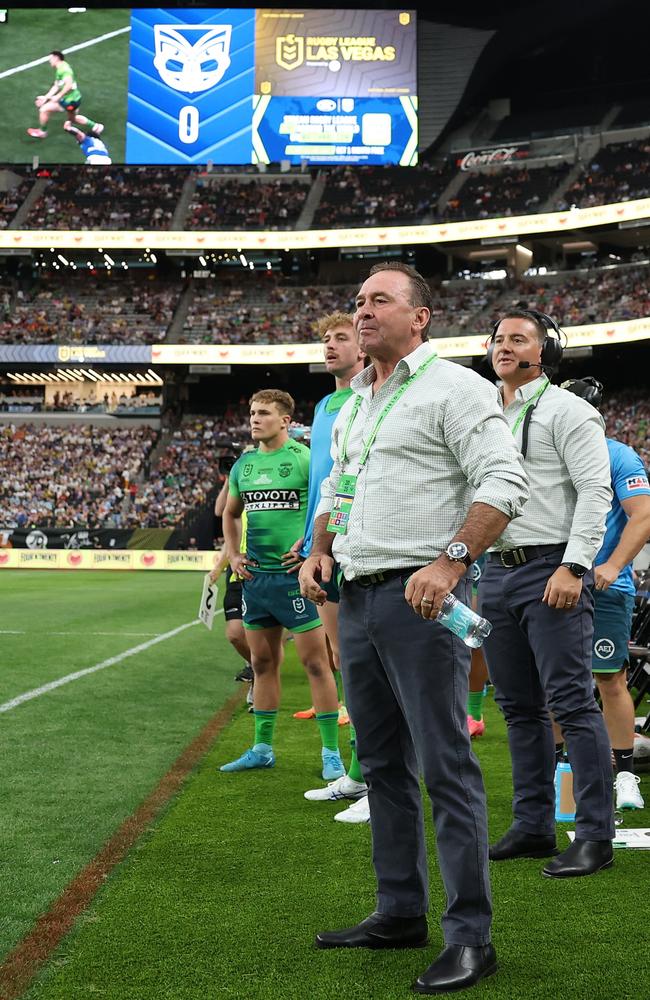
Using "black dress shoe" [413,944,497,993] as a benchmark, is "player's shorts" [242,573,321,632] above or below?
above

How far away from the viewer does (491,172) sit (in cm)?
5006

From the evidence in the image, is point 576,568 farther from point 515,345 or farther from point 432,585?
point 432,585

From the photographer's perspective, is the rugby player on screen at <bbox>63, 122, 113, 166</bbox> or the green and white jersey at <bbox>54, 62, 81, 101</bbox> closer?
the rugby player on screen at <bbox>63, 122, 113, 166</bbox>

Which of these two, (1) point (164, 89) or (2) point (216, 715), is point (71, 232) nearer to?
(1) point (164, 89)

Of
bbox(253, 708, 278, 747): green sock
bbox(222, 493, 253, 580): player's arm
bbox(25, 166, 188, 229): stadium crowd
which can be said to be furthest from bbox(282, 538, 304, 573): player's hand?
bbox(25, 166, 188, 229): stadium crowd

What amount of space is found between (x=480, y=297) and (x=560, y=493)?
44123 millimetres

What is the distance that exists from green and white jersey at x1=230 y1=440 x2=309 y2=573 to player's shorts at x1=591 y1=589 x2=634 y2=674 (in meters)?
1.88

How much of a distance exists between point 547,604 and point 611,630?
3.21ft

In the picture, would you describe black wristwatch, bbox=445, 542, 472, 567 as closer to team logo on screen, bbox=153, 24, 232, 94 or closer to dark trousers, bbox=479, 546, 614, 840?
dark trousers, bbox=479, 546, 614, 840

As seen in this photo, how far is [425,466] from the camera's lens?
2.99 meters

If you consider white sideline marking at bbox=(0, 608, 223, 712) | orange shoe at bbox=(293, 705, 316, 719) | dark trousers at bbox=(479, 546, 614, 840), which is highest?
dark trousers at bbox=(479, 546, 614, 840)

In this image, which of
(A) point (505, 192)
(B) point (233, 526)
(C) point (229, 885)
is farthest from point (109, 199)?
(C) point (229, 885)

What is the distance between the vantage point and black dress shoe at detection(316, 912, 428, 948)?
10.5 ft

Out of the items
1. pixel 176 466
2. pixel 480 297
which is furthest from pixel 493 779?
pixel 480 297
